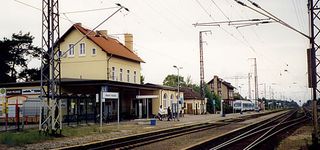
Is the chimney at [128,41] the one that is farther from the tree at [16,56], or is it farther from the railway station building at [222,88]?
the railway station building at [222,88]

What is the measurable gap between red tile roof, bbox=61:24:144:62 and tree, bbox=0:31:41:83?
12867mm

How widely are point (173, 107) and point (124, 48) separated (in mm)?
11999

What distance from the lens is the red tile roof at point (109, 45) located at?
4875cm

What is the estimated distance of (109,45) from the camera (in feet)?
172

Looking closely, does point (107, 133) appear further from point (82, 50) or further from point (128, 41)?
point (128, 41)

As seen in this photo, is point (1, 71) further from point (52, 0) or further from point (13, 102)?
point (52, 0)

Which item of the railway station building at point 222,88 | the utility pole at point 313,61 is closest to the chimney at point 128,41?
the utility pole at point 313,61

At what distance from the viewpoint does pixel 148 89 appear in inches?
1895

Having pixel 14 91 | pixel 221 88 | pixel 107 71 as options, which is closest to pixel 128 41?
pixel 107 71

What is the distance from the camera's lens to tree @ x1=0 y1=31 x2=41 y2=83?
57844 millimetres

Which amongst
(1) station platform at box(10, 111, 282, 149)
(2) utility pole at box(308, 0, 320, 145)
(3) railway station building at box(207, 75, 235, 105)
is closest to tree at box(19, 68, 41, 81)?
(1) station platform at box(10, 111, 282, 149)

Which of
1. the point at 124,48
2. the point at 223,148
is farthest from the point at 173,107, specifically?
the point at 223,148

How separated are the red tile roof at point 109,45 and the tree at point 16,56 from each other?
1287 cm

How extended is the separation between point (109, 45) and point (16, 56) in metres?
17.2
